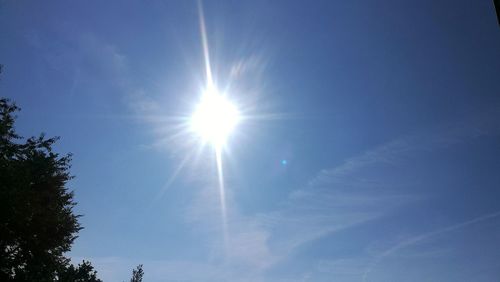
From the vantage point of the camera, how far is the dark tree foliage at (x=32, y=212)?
20500 mm

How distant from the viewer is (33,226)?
23281 mm

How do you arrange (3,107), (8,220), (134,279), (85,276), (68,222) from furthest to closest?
(134,279), (85,276), (68,222), (3,107), (8,220)

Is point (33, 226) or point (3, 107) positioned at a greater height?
point (3, 107)

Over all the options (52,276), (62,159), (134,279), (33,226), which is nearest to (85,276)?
(52,276)

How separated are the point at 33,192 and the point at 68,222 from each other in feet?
13.4

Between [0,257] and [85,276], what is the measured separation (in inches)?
353

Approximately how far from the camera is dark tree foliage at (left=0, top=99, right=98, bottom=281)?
20.5m

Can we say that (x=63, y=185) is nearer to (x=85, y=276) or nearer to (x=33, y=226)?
(x=33, y=226)

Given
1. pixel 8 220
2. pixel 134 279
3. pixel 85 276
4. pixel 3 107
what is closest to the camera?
pixel 8 220

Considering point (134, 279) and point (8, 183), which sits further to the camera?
point (134, 279)

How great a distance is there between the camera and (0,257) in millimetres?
22141

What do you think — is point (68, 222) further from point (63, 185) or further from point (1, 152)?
point (1, 152)

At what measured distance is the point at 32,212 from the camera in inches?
869

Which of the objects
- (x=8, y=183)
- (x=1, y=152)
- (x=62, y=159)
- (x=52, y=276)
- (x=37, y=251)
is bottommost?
(x=52, y=276)
